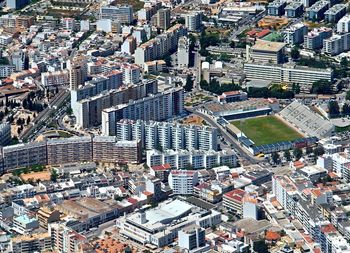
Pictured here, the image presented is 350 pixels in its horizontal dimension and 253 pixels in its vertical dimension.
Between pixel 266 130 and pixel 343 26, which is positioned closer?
pixel 266 130

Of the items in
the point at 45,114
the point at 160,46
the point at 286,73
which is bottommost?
the point at 45,114

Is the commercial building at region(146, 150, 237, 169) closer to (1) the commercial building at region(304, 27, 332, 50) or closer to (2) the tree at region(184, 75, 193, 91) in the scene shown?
(2) the tree at region(184, 75, 193, 91)

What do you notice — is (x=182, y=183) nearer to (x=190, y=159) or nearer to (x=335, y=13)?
(x=190, y=159)

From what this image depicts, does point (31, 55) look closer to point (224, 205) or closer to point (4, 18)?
point (4, 18)

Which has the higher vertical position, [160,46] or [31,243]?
[160,46]

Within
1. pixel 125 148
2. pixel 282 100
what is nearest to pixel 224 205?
pixel 125 148

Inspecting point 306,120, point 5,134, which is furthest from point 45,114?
point 306,120
